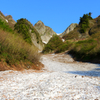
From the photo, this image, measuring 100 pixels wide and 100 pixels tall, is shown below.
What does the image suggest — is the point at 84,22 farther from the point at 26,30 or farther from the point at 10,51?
the point at 10,51

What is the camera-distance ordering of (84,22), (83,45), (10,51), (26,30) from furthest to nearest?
(84,22), (26,30), (83,45), (10,51)

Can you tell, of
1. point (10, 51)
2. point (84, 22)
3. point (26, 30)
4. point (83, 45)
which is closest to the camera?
point (10, 51)

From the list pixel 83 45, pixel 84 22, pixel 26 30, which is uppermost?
pixel 84 22

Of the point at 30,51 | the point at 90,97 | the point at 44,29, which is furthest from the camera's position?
the point at 44,29

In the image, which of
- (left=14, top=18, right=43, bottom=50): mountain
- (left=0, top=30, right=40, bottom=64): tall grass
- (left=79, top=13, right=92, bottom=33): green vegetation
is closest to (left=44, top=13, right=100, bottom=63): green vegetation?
(left=79, top=13, right=92, bottom=33): green vegetation

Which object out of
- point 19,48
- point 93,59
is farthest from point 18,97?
point 93,59

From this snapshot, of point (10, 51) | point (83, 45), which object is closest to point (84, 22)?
point (83, 45)

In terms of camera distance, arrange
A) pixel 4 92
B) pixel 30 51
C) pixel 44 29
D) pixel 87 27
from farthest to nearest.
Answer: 1. pixel 44 29
2. pixel 87 27
3. pixel 30 51
4. pixel 4 92

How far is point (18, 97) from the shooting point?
6.65 feet

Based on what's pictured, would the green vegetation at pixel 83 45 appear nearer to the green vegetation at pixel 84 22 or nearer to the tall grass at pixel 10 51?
the green vegetation at pixel 84 22

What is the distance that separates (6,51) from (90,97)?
204 inches

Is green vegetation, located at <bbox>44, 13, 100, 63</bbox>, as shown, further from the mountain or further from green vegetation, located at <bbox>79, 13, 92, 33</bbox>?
the mountain

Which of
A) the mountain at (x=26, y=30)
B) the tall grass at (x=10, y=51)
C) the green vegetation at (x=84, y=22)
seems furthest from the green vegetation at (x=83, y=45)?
the tall grass at (x=10, y=51)

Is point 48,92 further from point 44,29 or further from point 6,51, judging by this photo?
point 44,29
